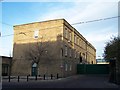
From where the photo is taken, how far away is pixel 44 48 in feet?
130

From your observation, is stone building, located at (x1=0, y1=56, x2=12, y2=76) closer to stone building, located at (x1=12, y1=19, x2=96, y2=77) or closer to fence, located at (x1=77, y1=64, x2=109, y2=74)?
stone building, located at (x1=12, y1=19, x2=96, y2=77)

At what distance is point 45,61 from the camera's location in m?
39.7

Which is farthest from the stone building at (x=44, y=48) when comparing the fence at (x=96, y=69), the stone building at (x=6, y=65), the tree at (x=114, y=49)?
the tree at (x=114, y=49)

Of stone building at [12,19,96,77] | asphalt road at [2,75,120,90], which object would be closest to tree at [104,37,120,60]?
asphalt road at [2,75,120,90]

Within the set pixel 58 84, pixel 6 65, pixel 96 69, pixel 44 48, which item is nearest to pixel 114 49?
pixel 58 84

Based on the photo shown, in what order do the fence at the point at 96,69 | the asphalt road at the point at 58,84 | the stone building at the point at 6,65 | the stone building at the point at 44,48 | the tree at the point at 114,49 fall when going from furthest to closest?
the fence at the point at 96,69, the stone building at the point at 6,65, the stone building at the point at 44,48, the tree at the point at 114,49, the asphalt road at the point at 58,84

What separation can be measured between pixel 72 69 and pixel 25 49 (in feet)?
36.4

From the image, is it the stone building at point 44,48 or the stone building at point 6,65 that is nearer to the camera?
the stone building at point 44,48

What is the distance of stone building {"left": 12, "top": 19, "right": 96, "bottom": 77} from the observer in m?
38.7

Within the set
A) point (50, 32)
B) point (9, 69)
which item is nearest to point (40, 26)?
point (50, 32)

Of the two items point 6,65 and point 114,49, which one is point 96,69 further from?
point 114,49

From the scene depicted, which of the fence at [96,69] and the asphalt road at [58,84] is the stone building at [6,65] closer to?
the fence at [96,69]

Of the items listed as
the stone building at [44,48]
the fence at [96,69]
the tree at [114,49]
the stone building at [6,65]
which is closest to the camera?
the tree at [114,49]

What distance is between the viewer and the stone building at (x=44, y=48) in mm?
38719
